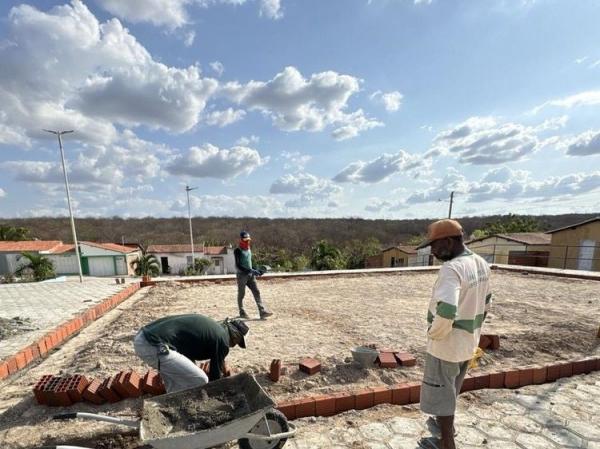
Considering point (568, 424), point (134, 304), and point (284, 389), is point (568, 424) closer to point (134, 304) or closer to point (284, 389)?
point (284, 389)

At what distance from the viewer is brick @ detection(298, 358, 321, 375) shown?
311cm

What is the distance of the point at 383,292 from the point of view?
7707 millimetres

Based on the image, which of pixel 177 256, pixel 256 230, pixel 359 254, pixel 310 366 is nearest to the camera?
pixel 310 366

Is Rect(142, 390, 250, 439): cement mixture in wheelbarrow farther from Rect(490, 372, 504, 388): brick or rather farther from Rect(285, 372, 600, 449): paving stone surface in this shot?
Rect(490, 372, 504, 388): brick

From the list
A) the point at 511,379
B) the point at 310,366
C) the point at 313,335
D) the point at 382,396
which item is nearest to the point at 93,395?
the point at 310,366

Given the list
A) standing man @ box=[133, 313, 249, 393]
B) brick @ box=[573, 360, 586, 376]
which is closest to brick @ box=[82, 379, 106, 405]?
standing man @ box=[133, 313, 249, 393]

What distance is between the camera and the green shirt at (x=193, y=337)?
237 centimetres

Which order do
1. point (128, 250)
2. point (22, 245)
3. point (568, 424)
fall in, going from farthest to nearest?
point (128, 250), point (22, 245), point (568, 424)

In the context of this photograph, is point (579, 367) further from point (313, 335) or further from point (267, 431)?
point (267, 431)

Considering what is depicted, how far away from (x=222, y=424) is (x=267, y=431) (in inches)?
12.8

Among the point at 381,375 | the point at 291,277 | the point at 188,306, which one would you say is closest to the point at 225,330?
the point at 381,375

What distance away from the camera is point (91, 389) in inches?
104

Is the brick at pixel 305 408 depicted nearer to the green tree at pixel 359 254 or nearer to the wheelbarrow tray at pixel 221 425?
the wheelbarrow tray at pixel 221 425

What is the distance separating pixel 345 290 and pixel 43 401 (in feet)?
20.9
